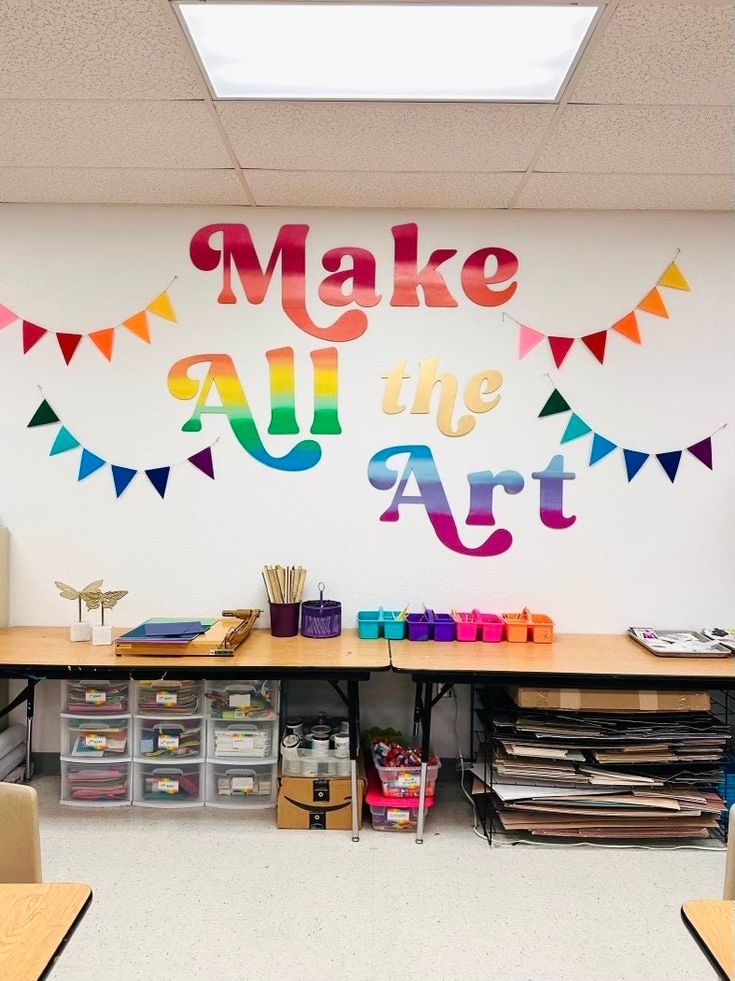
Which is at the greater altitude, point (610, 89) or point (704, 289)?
point (610, 89)

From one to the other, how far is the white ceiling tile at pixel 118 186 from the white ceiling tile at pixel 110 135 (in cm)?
8

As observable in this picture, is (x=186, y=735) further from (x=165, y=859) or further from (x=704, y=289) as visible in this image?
(x=704, y=289)

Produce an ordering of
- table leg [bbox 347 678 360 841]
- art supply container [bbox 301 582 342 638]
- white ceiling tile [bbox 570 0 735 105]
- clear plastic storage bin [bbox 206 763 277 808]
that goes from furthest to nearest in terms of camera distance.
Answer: art supply container [bbox 301 582 342 638]
clear plastic storage bin [bbox 206 763 277 808]
table leg [bbox 347 678 360 841]
white ceiling tile [bbox 570 0 735 105]

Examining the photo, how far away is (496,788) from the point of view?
3.01 metres

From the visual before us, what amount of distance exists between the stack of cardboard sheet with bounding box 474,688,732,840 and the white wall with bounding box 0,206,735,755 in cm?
58

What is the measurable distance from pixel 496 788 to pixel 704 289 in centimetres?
245

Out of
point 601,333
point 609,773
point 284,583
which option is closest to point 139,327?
point 284,583

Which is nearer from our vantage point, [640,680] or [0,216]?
[640,680]

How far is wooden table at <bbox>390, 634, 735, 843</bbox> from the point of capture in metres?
2.88

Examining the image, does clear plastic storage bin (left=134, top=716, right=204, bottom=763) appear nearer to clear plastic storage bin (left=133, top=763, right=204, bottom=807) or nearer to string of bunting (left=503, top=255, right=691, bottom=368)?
clear plastic storage bin (left=133, top=763, right=204, bottom=807)

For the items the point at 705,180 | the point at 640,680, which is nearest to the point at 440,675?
the point at 640,680

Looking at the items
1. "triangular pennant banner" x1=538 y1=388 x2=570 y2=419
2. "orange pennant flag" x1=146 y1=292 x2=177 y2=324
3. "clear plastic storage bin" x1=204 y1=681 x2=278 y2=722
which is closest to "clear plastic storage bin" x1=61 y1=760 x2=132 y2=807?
"clear plastic storage bin" x1=204 y1=681 x2=278 y2=722

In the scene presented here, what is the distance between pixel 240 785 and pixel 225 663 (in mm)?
655

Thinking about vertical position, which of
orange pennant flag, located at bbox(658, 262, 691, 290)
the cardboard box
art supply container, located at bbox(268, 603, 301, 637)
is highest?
orange pennant flag, located at bbox(658, 262, 691, 290)
